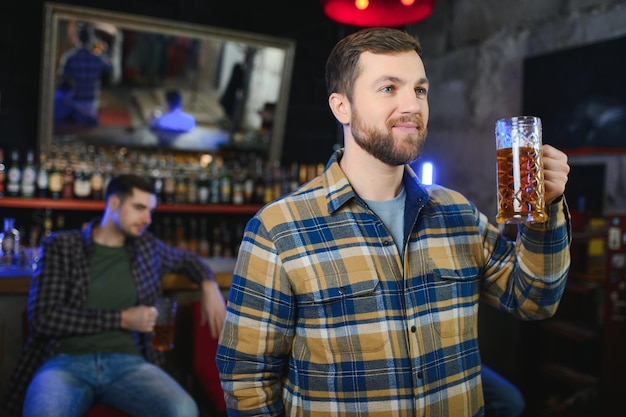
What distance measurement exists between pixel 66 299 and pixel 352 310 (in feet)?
5.63

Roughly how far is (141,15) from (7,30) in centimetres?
101

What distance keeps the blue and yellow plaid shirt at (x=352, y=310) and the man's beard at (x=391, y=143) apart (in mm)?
115

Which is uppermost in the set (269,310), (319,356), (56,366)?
A: (269,310)

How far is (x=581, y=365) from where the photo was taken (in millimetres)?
3514

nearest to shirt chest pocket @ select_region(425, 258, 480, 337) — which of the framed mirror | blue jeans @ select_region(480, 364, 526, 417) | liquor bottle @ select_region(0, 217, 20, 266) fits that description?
blue jeans @ select_region(480, 364, 526, 417)

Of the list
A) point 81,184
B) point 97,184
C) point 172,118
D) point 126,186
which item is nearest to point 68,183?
point 81,184

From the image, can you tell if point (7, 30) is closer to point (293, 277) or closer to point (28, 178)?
point (28, 178)

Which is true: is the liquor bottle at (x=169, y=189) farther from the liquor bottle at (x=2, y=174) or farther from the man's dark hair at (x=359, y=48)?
the man's dark hair at (x=359, y=48)

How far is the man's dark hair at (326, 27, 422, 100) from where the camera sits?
4.34 feet

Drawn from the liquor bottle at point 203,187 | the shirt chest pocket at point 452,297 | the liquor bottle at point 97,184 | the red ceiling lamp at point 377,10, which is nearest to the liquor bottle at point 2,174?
the liquor bottle at point 97,184

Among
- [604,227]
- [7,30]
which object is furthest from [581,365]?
[7,30]

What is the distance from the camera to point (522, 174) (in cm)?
119

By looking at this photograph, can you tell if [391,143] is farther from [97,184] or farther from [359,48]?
[97,184]

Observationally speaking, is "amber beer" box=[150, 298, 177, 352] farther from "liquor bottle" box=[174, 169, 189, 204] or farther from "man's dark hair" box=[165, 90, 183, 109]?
"man's dark hair" box=[165, 90, 183, 109]
